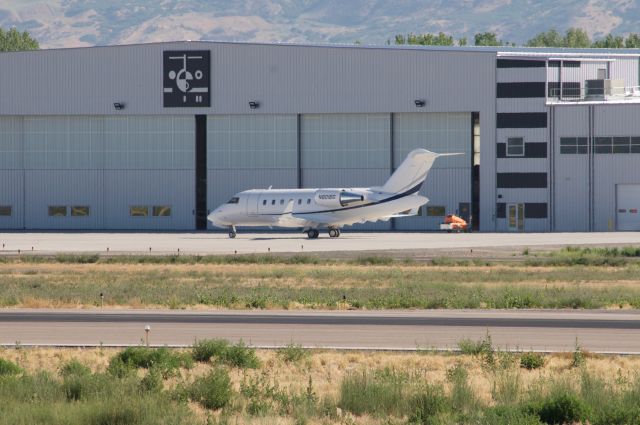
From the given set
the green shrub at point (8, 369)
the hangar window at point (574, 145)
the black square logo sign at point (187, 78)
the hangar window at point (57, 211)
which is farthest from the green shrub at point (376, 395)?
the hangar window at point (57, 211)

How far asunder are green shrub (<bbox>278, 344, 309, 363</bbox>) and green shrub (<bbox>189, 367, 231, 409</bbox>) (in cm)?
362

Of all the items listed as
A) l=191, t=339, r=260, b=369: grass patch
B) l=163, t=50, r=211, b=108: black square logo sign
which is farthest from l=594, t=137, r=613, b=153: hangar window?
l=191, t=339, r=260, b=369: grass patch

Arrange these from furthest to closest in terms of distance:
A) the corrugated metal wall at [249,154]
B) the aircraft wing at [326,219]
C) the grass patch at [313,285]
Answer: the corrugated metal wall at [249,154], the aircraft wing at [326,219], the grass patch at [313,285]

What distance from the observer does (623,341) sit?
2570 centimetres

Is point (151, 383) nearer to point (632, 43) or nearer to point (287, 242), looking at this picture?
point (287, 242)

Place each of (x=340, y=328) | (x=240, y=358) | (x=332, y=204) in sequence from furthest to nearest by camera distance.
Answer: (x=332, y=204) < (x=340, y=328) < (x=240, y=358)

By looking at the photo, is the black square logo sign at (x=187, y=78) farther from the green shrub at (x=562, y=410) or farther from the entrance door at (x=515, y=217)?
the green shrub at (x=562, y=410)

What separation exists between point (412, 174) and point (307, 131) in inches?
644

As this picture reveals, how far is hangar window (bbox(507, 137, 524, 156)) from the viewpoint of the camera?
88500 millimetres

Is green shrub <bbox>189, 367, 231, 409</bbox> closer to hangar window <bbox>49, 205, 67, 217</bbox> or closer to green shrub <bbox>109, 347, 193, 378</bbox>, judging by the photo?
green shrub <bbox>109, 347, 193, 378</bbox>

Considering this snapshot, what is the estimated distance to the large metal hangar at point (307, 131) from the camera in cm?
8800

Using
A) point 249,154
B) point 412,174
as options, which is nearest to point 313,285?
point 412,174

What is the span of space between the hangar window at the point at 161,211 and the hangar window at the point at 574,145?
31665 mm

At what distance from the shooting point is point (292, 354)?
75.7 feet
